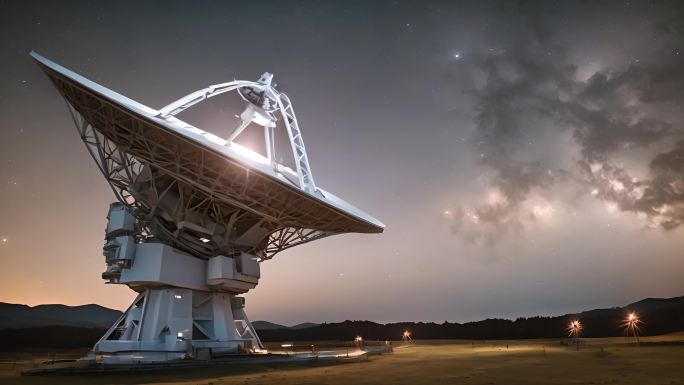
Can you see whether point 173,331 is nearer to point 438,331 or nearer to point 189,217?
point 189,217

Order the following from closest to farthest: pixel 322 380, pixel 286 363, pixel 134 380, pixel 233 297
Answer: pixel 322 380 → pixel 134 380 → pixel 286 363 → pixel 233 297

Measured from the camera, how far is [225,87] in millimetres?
27547

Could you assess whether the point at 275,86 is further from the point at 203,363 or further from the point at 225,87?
the point at 203,363

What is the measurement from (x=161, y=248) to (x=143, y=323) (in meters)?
4.97

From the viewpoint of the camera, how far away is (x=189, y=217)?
26562 mm

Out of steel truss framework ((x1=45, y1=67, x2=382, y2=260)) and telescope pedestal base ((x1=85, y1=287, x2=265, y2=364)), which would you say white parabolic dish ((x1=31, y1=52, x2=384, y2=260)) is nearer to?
steel truss framework ((x1=45, y1=67, x2=382, y2=260))

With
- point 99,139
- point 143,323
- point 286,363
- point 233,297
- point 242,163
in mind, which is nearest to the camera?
point 242,163

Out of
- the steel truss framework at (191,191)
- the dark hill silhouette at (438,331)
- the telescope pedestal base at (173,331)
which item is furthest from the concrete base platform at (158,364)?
the dark hill silhouette at (438,331)

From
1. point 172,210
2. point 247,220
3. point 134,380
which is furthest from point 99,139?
point 134,380

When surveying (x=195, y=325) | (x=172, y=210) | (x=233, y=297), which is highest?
(x=172, y=210)

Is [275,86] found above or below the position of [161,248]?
above

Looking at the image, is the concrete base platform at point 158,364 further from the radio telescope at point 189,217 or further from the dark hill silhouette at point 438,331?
the dark hill silhouette at point 438,331

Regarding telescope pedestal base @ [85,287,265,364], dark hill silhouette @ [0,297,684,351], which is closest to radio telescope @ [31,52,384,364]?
telescope pedestal base @ [85,287,265,364]

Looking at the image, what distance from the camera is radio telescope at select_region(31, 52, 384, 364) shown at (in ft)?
68.7
